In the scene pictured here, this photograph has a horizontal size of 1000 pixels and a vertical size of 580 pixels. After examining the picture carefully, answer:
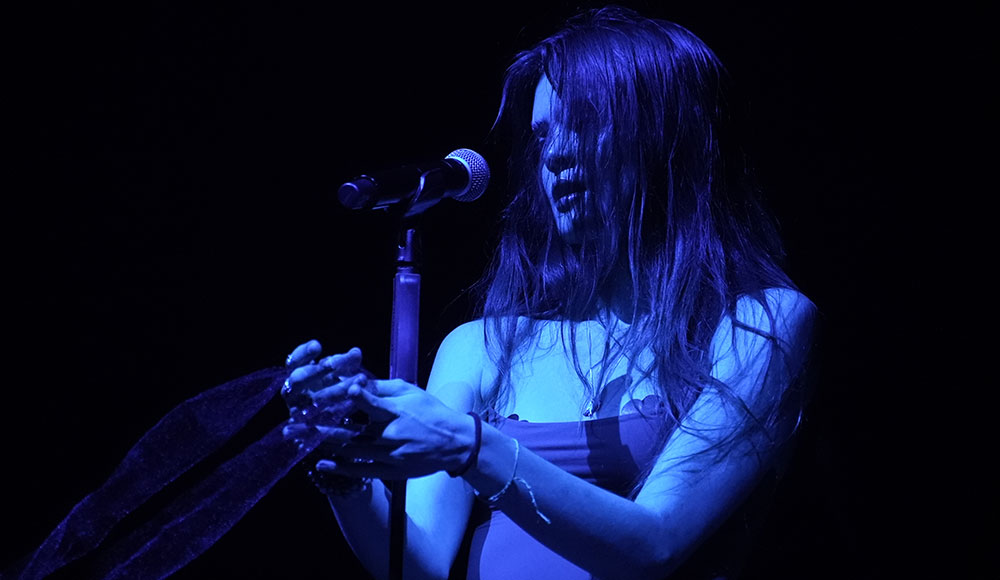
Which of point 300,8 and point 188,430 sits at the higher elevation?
point 300,8

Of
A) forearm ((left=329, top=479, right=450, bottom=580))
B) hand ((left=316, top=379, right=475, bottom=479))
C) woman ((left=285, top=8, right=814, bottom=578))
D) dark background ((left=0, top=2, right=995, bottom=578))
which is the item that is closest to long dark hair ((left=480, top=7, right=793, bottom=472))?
woman ((left=285, top=8, right=814, bottom=578))

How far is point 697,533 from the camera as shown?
4.57 ft

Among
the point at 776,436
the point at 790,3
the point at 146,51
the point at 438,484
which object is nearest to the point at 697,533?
the point at 776,436

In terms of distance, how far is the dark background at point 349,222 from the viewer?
202cm

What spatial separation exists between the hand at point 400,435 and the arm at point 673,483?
5 centimetres

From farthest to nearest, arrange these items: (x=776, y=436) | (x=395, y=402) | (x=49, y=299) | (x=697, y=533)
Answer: (x=49, y=299) → (x=776, y=436) → (x=697, y=533) → (x=395, y=402)

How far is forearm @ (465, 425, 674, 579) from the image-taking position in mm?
1177

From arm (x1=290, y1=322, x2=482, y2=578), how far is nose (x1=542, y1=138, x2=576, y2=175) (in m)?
0.43

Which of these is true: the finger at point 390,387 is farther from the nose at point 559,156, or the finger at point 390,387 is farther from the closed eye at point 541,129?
the closed eye at point 541,129

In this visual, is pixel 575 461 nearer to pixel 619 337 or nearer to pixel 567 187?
pixel 619 337

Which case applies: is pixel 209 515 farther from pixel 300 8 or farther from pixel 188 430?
pixel 300 8

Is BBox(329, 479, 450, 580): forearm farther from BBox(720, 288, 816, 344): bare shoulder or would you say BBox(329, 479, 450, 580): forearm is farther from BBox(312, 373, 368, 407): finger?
BBox(720, 288, 816, 344): bare shoulder

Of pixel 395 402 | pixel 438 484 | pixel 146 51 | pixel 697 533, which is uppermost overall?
pixel 146 51

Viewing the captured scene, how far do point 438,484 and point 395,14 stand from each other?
130 cm
